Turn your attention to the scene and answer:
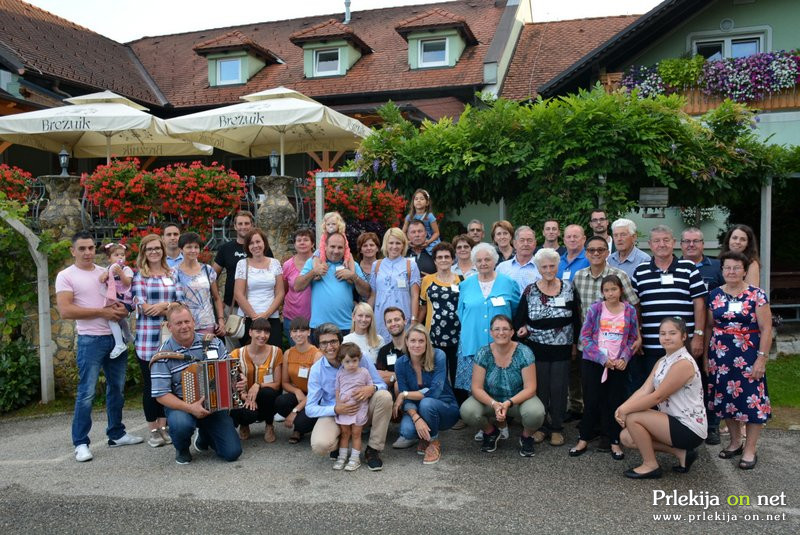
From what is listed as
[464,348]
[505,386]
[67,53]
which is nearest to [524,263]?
[464,348]

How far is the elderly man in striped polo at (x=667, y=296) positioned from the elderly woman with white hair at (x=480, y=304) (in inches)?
43.4

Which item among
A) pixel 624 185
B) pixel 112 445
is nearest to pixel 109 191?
pixel 112 445

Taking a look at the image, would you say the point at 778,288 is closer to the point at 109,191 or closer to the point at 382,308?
the point at 382,308

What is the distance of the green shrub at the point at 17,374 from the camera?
7.73 metres

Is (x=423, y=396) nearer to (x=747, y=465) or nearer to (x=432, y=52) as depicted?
(x=747, y=465)

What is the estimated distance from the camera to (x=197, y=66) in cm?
2150

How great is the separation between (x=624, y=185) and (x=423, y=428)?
3.72 meters

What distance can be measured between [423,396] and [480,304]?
92 centimetres

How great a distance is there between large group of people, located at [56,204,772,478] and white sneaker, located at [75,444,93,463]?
0.02 metres

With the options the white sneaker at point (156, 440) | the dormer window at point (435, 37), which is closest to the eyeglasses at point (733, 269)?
the white sneaker at point (156, 440)

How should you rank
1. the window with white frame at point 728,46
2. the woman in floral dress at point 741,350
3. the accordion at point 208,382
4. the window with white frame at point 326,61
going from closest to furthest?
the woman in floral dress at point 741,350 → the accordion at point 208,382 → the window with white frame at point 728,46 → the window with white frame at point 326,61

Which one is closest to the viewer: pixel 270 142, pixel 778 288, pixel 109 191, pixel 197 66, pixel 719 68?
pixel 109 191

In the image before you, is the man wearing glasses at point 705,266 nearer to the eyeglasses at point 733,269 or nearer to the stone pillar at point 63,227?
the eyeglasses at point 733,269

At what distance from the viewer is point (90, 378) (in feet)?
18.2
